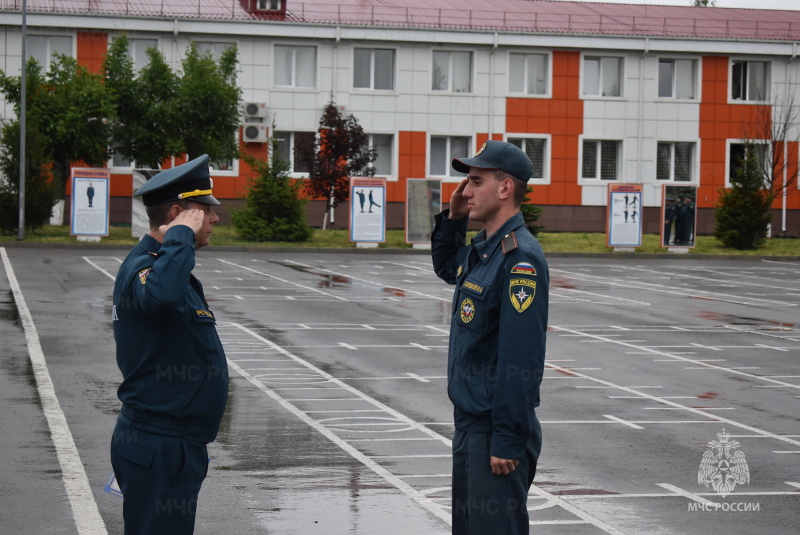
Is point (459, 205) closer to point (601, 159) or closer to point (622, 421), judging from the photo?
point (622, 421)

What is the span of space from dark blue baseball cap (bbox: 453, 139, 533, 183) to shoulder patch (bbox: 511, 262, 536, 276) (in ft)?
1.37

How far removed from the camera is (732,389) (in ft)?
39.5

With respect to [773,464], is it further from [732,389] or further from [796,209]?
[796,209]

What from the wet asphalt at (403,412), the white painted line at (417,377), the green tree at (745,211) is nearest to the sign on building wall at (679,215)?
the green tree at (745,211)

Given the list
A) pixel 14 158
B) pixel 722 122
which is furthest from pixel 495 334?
pixel 722 122

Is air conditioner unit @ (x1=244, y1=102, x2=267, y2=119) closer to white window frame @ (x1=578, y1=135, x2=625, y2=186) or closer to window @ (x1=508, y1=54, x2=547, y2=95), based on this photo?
window @ (x1=508, y1=54, x2=547, y2=95)

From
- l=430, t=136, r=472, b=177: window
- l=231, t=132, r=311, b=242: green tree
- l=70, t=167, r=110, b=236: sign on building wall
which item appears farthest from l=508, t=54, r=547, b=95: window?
l=70, t=167, r=110, b=236: sign on building wall

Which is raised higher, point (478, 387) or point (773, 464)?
point (478, 387)

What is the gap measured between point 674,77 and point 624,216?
12202mm

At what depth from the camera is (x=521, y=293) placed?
4.46 m

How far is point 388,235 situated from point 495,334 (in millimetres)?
37461

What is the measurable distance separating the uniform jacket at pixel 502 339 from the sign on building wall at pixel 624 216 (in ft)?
112

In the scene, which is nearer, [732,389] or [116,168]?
[732,389]

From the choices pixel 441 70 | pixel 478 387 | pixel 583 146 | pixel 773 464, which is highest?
pixel 441 70
